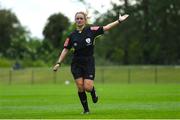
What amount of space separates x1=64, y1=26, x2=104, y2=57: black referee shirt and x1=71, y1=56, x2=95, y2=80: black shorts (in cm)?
12

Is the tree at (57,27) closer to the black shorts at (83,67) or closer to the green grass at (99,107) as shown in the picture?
the green grass at (99,107)

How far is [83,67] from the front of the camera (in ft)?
53.5

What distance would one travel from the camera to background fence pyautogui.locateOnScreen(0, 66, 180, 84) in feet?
199

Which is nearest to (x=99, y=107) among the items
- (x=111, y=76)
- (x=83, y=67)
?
(x=83, y=67)

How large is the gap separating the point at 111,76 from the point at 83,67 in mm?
45943

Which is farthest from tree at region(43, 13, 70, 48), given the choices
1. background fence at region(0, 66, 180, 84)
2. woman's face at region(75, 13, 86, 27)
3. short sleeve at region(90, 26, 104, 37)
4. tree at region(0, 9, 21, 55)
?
woman's face at region(75, 13, 86, 27)

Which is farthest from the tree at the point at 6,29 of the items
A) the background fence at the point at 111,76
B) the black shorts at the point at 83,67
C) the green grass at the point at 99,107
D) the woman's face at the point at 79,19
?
the woman's face at the point at 79,19

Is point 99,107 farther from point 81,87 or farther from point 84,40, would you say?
point 84,40

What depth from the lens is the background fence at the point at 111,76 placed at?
60.8 m

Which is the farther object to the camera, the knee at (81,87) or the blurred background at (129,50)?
Answer: the blurred background at (129,50)

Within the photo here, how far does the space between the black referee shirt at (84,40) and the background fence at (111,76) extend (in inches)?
1705

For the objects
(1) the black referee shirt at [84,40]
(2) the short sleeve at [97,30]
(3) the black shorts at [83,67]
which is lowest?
(3) the black shorts at [83,67]

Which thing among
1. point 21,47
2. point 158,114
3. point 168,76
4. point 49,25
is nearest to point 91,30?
point 158,114

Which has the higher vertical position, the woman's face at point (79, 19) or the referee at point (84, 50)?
the woman's face at point (79, 19)
